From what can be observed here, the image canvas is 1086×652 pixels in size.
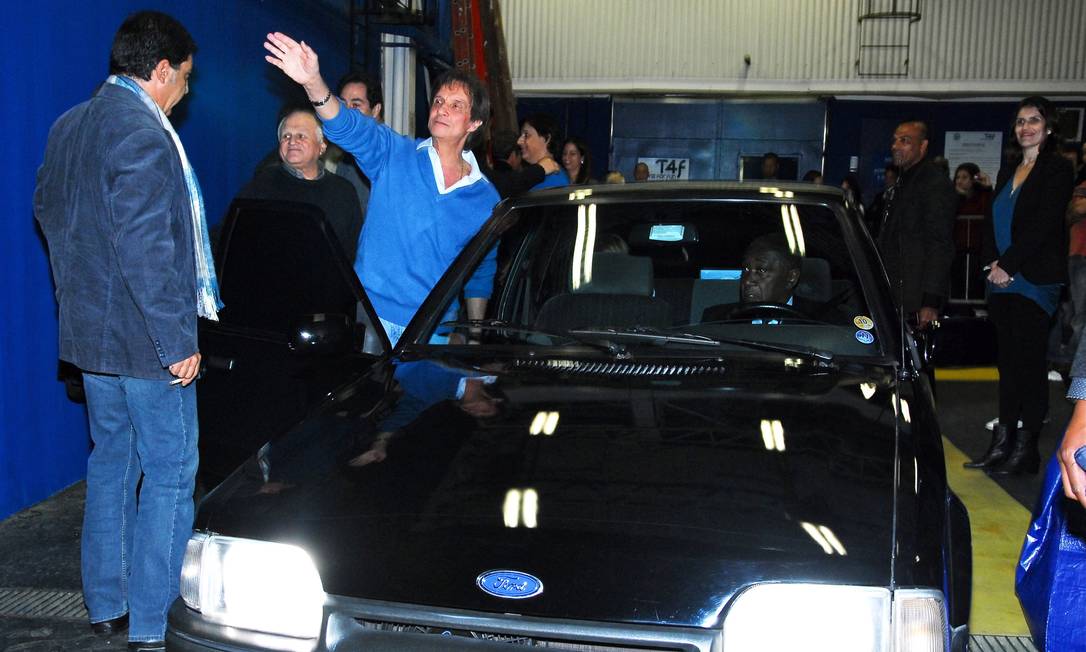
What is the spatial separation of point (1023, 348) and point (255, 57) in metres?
5.16

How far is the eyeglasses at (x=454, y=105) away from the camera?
3578 millimetres

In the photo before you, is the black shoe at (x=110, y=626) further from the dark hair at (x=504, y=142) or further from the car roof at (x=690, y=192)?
the dark hair at (x=504, y=142)

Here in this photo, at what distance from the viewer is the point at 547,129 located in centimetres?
581

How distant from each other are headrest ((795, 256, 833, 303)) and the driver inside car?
0.05ft

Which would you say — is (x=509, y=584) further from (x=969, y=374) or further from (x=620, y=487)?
(x=969, y=374)

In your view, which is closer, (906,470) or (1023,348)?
(906,470)

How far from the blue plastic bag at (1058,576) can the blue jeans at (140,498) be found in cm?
224

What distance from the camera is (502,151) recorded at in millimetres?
9531

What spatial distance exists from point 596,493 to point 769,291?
1.25m

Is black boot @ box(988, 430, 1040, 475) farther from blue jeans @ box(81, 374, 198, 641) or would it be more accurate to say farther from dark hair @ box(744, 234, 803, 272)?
blue jeans @ box(81, 374, 198, 641)

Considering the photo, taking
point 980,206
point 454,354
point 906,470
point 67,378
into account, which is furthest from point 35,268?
point 980,206

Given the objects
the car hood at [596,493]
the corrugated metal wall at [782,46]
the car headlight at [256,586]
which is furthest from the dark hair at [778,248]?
the corrugated metal wall at [782,46]

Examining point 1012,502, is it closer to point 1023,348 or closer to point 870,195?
point 1023,348

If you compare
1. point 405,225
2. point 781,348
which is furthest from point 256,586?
point 405,225
